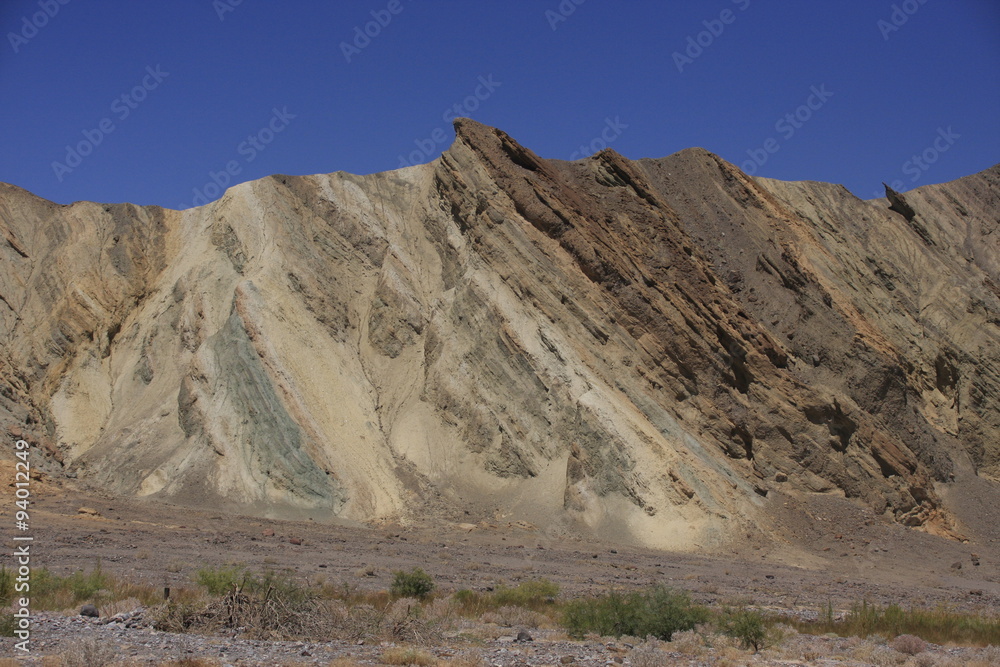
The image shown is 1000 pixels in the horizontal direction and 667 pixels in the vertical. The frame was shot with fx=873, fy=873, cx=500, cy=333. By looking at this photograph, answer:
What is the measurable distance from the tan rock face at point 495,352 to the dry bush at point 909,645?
13586 millimetres

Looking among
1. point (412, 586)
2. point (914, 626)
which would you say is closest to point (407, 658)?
point (412, 586)

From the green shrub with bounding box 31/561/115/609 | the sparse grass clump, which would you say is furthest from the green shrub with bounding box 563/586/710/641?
the green shrub with bounding box 31/561/115/609

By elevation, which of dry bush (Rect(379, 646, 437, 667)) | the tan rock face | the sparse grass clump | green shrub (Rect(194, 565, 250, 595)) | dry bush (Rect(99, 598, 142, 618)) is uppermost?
the tan rock face

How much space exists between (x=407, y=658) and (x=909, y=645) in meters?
7.16

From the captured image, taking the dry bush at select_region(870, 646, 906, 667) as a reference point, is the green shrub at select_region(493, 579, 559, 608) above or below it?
above

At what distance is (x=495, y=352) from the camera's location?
31266mm

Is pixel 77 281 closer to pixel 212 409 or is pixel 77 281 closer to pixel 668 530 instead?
pixel 212 409

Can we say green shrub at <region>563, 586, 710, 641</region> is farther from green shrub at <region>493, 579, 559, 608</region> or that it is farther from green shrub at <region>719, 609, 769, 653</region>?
green shrub at <region>493, 579, 559, 608</region>

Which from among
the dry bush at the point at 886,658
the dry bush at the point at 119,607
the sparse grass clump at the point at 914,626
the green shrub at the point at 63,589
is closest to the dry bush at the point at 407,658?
the dry bush at the point at 119,607

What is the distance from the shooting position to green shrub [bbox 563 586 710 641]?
1280 cm

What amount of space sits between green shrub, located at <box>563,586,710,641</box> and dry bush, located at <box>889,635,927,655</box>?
274cm

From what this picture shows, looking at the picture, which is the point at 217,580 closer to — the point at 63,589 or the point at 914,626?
the point at 63,589

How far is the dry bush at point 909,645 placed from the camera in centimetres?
1205

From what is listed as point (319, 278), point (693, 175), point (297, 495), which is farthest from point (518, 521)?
point (693, 175)
